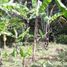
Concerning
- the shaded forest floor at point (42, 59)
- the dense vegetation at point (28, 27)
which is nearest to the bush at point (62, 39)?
the dense vegetation at point (28, 27)

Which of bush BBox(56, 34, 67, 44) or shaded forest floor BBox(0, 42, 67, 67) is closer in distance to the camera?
shaded forest floor BBox(0, 42, 67, 67)

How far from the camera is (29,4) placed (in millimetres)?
10609

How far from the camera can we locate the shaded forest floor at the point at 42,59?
655 centimetres

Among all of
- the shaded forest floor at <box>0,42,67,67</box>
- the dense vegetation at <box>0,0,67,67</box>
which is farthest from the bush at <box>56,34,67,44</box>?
the shaded forest floor at <box>0,42,67,67</box>

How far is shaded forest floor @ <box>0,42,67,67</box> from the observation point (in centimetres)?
655

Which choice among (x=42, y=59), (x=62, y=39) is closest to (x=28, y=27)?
(x=62, y=39)

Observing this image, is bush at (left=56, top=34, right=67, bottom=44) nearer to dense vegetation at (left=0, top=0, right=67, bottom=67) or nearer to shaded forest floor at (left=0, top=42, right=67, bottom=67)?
dense vegetation at (left=0, top=0, right=67, bottom=67)

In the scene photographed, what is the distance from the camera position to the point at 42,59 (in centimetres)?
722

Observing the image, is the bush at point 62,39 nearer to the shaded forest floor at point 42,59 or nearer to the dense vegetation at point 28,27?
the dense vegetation at point 28,27

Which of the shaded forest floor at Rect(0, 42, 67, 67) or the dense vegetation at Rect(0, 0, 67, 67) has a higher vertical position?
the dense vegetation at Rect(0, 0, 67, 67)

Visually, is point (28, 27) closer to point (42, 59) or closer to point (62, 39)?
point (62, 39)

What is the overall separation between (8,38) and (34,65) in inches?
104

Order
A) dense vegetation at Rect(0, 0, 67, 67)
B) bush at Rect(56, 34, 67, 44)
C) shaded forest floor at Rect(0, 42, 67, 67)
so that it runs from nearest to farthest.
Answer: dense vegetation at Rect(0, 0, 67, 67) → shaded forest floor at Rect(0, 42, 67, 67) → bush at Rect(56, 34, 67, 44)

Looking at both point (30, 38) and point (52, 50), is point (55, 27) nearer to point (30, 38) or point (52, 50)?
point (30, 38)
